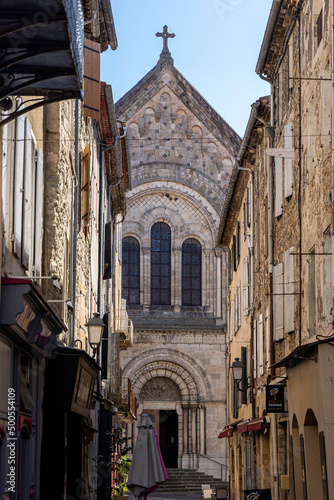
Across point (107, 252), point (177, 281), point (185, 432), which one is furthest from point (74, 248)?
point (177, 281)

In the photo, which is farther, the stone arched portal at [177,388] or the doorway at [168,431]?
the doorway at [168,431]

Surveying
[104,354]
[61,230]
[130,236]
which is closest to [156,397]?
[130,236]

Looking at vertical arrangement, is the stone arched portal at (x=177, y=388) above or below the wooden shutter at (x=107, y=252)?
below

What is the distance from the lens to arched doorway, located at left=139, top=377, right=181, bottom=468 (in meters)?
40.7

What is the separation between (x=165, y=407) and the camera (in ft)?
134

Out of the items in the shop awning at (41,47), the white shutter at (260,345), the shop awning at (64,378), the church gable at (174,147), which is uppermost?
the church gable at (174,147)

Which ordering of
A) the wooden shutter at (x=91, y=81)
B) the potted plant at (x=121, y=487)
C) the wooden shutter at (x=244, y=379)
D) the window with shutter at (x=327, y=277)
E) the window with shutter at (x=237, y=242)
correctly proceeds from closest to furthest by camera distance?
the window with shutter at (x=327, y=277) < the wooden shutter at (x=91, y=81) < the potted plant at (x=121, y=487) < the wooden shutter at (x=244, y=379) < the window with shutter at (x=237, y=242)

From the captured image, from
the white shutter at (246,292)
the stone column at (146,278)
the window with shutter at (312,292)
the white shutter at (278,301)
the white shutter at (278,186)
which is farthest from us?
the stone column at (146,278)

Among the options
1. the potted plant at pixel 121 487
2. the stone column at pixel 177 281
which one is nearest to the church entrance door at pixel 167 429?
the stone column at pixel 177 281

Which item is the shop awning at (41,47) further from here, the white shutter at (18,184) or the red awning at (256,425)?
the red awning at (256,425)

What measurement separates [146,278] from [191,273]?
1.99m

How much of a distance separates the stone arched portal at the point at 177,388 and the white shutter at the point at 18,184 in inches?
1193

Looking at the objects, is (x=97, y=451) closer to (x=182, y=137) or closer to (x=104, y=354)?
(x=104, y=354)

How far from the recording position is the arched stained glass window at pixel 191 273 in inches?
1631
